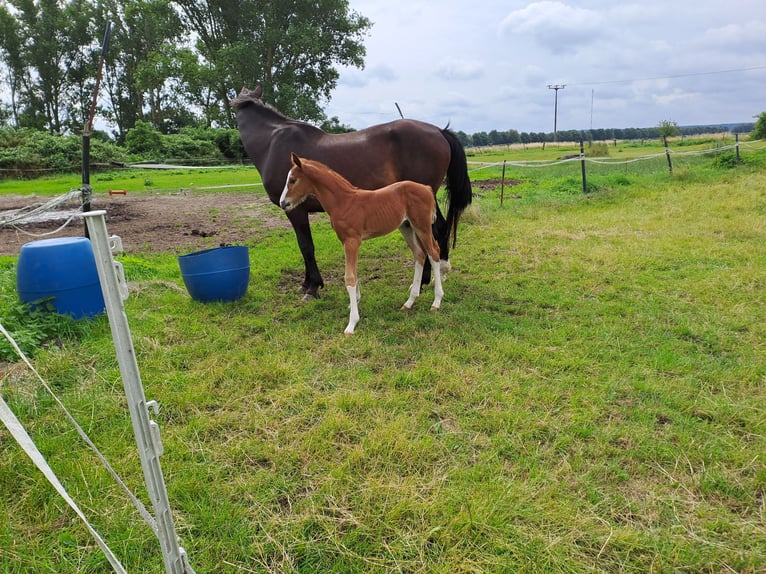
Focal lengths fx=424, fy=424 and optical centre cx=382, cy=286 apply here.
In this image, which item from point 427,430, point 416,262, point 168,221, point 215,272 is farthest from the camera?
point 168,221

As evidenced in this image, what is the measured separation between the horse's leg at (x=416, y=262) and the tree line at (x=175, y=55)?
24.0m

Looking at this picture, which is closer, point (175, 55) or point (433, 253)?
point (433, 253)

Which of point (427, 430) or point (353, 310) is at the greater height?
point (353, 310)

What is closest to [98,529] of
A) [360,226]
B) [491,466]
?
[491,466]

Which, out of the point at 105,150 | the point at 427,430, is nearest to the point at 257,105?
the point at 427,430

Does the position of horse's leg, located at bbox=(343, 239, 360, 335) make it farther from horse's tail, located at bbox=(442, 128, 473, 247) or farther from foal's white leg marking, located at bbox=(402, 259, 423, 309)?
horse's tail, located at bbox=(442, 128, 473, 247)

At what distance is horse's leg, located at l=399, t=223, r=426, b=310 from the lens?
168 inches

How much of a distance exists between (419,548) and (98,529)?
4.40 ft

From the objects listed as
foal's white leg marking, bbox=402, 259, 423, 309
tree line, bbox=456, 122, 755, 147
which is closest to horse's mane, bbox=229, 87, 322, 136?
foal's white leg marking, bbox=402, 259, 423, 309

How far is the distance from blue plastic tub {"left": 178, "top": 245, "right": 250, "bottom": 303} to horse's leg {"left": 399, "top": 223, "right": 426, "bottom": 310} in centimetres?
170

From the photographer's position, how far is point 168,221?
8883 mm

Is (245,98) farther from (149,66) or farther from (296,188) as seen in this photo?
→ (149,66)

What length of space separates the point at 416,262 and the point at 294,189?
1.40 metres

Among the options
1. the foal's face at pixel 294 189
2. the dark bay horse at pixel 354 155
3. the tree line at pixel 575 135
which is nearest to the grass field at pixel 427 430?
the dark bay horse at pixel 354 155
